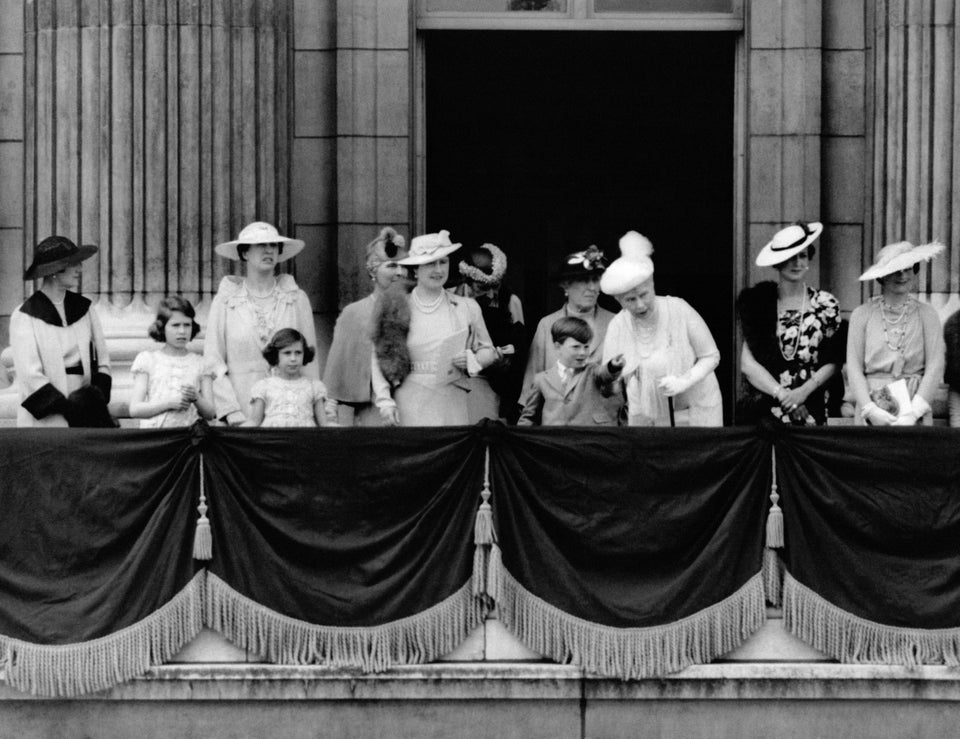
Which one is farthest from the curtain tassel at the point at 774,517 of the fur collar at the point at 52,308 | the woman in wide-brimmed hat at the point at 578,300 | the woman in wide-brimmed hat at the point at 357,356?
the fur collar at the point at 52,308

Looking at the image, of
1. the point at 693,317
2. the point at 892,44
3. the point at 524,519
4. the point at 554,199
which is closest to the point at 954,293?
the point at 892,44

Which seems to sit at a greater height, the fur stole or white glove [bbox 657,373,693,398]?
the fur stole

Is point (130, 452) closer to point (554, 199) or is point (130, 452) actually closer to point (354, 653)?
point (354, 653)

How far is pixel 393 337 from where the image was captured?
1520 cm

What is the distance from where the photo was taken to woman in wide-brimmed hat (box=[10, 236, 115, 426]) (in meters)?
14.9

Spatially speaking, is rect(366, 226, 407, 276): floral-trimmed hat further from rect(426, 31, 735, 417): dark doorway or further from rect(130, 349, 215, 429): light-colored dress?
rect(426, 31, 735, 417): dark doorway

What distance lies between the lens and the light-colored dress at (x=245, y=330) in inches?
603

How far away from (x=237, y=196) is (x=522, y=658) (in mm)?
4580

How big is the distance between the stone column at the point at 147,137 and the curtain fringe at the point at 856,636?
5.04m

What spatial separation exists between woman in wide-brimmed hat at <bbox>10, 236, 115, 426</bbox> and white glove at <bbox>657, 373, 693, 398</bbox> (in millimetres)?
3411

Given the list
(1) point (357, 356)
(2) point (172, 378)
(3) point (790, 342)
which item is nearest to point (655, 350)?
(3) point (790, 342)

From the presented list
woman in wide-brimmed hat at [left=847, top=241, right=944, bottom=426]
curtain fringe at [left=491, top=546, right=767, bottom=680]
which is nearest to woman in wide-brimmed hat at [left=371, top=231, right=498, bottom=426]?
curtain fringe at [left=491, top=546, right=767, bottom=680]

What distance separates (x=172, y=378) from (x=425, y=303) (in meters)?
1.66

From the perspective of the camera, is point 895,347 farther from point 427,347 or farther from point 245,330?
point 245,330
